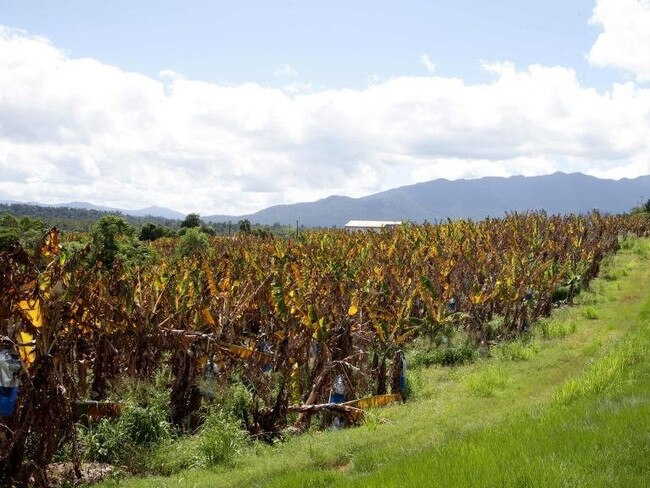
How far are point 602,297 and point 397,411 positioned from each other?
51.9 feet

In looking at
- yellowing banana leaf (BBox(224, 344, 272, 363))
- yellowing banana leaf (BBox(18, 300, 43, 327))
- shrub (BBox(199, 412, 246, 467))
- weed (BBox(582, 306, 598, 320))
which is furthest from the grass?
weed (BBox(582, 306, 598, 320))

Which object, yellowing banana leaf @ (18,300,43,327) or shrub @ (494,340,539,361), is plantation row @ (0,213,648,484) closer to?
yellowing banana leaf @ (18,300,43,327)

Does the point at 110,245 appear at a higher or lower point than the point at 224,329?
higher

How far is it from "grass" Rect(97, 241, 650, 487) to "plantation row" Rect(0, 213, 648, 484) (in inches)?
42.0

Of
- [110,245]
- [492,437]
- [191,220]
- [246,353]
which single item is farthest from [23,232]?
[191,220]

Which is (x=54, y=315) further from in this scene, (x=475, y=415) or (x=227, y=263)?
(x=227, y=263)

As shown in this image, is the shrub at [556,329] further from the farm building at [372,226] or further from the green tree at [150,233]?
the green tree at [150,233]

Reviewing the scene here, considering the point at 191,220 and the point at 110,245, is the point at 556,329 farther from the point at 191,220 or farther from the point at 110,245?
the point at 191,220

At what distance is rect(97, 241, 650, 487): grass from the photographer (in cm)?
643

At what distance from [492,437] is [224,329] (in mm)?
5432

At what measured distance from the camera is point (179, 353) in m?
10.7

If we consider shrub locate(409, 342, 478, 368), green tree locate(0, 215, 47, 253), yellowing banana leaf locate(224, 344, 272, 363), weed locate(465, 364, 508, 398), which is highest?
green tree locate(0, 215, 47, 253)

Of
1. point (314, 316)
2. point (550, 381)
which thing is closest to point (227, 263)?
point (314, 316)

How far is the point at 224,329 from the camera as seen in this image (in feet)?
37.1
